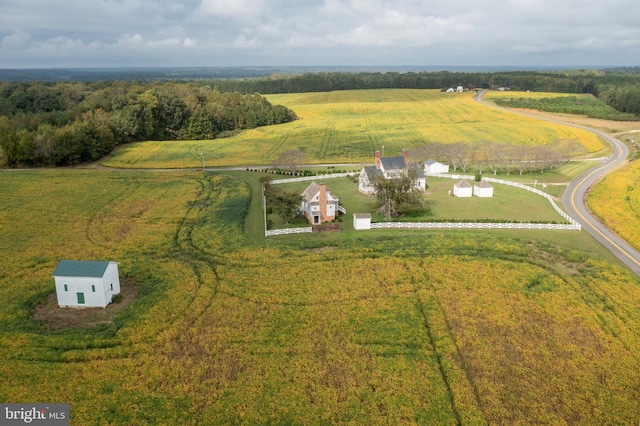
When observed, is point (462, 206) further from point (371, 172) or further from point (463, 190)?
point (371, 172)

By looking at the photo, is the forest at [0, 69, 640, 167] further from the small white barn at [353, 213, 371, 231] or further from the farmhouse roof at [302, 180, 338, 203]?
the small white barn at [353, 213, 371, 231]

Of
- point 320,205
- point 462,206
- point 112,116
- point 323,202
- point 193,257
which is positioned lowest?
point 193,257

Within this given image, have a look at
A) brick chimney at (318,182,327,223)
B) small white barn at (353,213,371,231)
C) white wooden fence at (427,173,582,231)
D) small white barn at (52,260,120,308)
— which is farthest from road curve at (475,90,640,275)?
small white barn at (52,260,120,308)

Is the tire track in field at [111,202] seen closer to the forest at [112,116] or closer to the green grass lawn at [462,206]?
the green grass lawn at [462,206]

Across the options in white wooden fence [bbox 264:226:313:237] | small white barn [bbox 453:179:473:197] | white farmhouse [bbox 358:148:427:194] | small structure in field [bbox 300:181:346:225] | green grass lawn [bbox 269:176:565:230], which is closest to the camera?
white wooden fence [bbox 264:226:313:237]

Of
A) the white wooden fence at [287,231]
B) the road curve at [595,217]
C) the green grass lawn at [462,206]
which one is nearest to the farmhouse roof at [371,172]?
the green grass lawn at [462,206]

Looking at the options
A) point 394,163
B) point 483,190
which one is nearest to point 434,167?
point 394,163

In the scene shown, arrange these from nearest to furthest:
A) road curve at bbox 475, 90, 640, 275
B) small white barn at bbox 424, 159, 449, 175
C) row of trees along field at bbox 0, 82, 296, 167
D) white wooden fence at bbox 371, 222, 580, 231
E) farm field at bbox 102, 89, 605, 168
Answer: road curve at bbox 475, 90, 640, 275 → white wooden fence at bbox 371, 222, 580, 231 → small white barn at bbox 424, 159, 449, 175 → row of trees along field at bbox 0, 82, 296, 167 → farm field at bbox 102, 89, 605, 168
